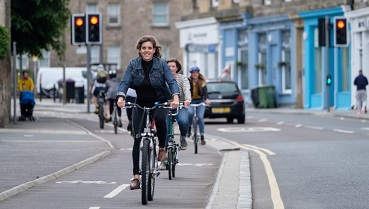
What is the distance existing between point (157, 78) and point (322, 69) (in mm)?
43728

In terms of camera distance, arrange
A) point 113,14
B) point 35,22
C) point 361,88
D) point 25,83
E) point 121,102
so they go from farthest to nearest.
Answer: point 113,14, point 361,88, point 35,22, point 25,83, point 121,102

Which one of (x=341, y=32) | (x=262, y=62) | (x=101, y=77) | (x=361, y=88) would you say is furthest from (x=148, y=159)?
(x=262, y=62)

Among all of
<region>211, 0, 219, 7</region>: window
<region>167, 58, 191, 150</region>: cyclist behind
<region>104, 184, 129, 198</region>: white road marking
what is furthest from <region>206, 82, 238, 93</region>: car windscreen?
<region>211, 0, 219, 7</region>: window

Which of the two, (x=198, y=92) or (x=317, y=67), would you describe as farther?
(x=317, y=67)

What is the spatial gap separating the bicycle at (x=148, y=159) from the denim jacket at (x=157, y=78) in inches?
7.6

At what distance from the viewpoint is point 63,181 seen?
17.1m

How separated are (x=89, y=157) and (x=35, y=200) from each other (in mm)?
7541

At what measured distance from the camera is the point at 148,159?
14.3 metres

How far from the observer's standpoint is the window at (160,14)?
91562 millimetres

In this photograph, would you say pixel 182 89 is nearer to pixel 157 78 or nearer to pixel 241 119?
pixel 157 78

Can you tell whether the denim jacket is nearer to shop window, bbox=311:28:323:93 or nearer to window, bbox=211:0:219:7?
shop window, bbox=311:28:323:93

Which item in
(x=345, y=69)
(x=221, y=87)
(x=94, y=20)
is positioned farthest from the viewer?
(x=345, y=69)

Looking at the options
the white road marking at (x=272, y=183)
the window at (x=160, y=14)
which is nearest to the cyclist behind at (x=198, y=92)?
the white road marking at (x=272, y=183)

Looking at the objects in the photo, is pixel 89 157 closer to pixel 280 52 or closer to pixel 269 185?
pixel 269 185
